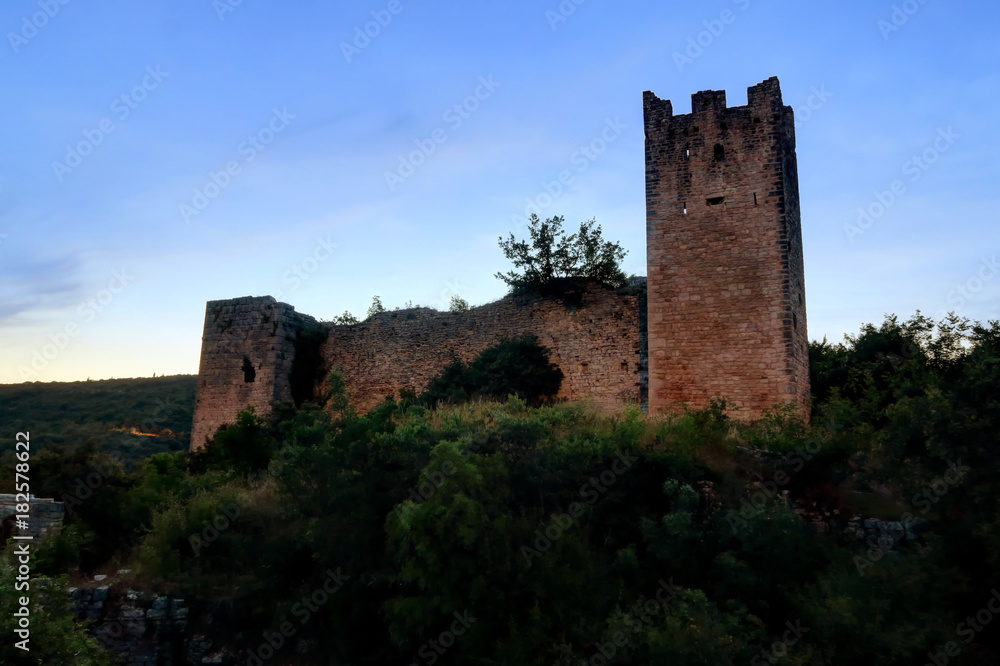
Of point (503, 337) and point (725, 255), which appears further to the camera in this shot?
point (503, 337)

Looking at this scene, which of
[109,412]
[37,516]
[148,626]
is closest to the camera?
[148,626]

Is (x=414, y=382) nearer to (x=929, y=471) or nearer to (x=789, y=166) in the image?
(x=789, y=166)

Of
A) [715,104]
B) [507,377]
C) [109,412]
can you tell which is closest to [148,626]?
[507,377]

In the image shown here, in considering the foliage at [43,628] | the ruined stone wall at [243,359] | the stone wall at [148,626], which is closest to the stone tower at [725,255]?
the stone wall at [148,626]

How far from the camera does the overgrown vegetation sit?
795 cm

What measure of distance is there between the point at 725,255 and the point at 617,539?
6.26 meters

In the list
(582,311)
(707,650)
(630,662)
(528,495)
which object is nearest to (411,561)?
(528,495)

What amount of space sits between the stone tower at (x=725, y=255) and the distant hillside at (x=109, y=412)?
1673 cm

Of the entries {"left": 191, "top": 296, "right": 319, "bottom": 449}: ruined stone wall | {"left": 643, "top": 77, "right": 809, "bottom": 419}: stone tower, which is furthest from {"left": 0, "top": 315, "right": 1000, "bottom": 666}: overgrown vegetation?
{"left": 191, "top": 296, "right": 319, "bottom": 449}: ruined stone wall

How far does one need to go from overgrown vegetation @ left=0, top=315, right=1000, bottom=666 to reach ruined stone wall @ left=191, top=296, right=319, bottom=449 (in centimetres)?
641

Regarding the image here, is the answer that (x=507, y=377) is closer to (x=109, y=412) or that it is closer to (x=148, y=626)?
(x=148, y=626)

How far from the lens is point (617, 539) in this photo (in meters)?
9.77

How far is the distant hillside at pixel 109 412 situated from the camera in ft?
82.2

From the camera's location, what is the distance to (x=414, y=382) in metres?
18.3
